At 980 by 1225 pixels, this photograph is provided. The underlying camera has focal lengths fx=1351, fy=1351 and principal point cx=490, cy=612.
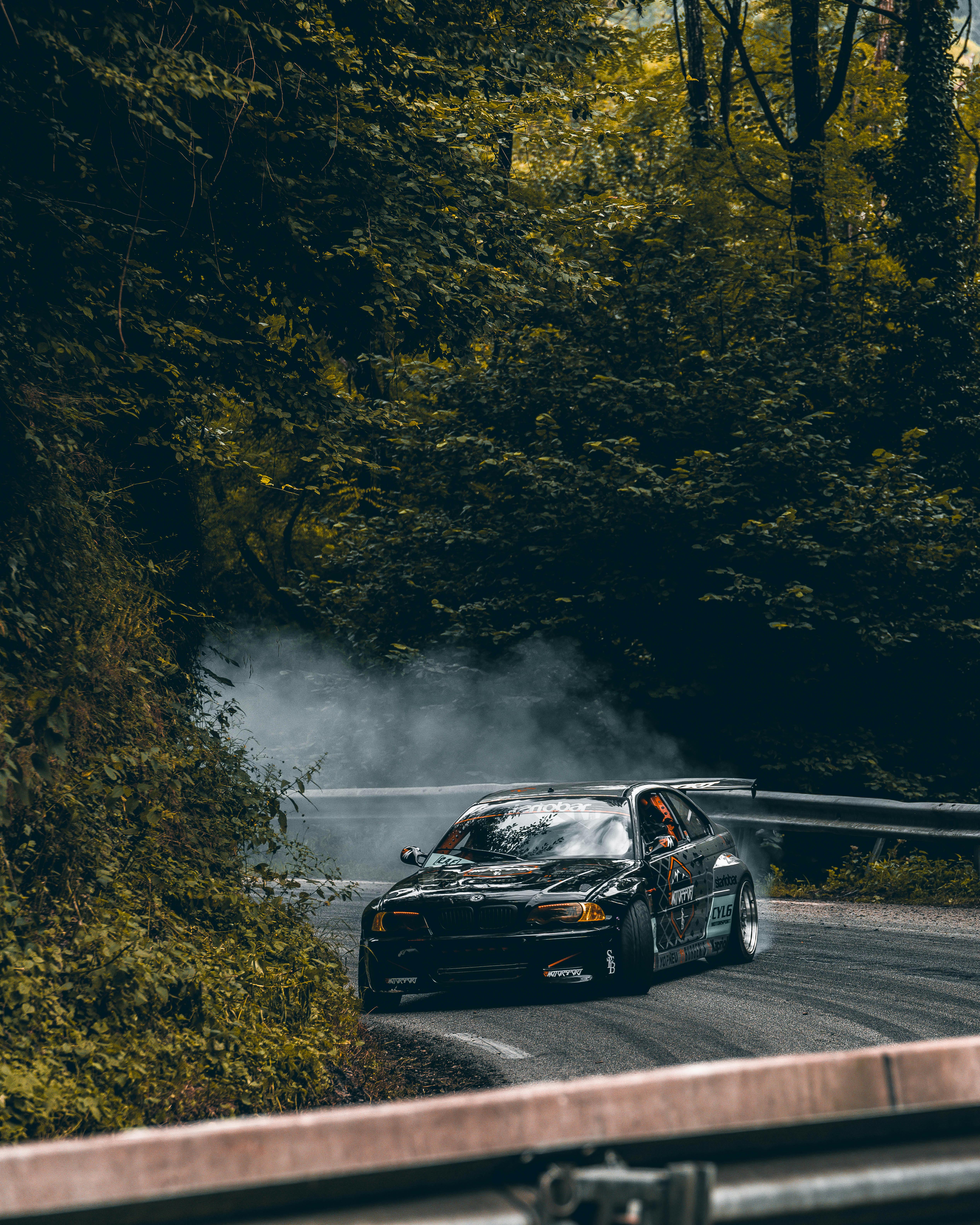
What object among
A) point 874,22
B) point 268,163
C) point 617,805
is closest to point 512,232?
point 268,163

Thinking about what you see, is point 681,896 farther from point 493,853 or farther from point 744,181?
point 744,181

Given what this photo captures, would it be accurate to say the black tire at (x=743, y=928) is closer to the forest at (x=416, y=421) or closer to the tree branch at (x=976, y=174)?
the forest at (x=416, y=421)

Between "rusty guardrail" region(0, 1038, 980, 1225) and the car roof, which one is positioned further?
the car roof

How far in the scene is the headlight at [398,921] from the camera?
9.07 meters

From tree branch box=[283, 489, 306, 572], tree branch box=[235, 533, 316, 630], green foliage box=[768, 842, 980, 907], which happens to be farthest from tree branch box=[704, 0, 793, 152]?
green foliage box=[768, 842, 980, 907]

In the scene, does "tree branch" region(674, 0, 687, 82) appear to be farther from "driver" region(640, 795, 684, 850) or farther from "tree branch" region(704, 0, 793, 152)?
"driver" region(640, 795, 684, 850)

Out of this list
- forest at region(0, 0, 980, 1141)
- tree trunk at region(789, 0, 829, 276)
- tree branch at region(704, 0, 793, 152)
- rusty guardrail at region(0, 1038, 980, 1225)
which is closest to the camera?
rusty guardrail at region(0, 1038, 980, 1225)

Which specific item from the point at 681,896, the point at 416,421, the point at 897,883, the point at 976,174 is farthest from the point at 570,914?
the point at 976,174

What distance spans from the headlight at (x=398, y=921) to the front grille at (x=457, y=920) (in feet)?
0.42

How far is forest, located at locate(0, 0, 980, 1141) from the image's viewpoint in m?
7.04

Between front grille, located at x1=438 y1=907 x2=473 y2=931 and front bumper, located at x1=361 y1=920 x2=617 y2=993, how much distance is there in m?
0.06

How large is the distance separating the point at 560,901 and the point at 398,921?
43.9 inches

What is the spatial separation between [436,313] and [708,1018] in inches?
237

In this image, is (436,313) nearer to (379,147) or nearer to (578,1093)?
(379,147)
